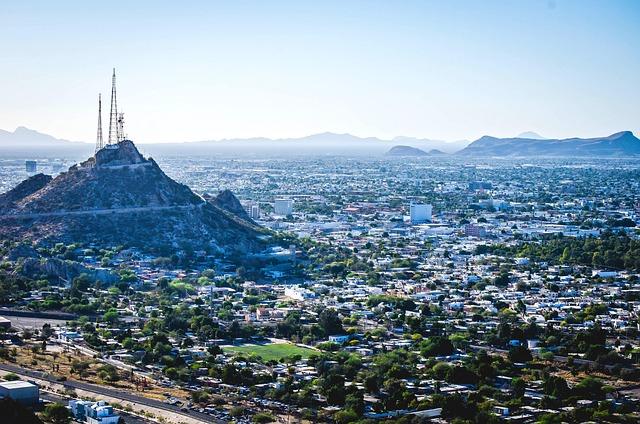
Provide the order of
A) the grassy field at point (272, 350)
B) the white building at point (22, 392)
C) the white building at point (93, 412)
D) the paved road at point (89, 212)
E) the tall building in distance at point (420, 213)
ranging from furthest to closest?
the tall building in distance at point (420, 213), the paved road at point (89, 212), the grassy field at point (272, 350), the white building at point (22, 392), the white building at point (93, 412)

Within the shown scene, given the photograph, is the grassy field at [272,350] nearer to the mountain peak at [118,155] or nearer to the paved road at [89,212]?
the paved road at [89,212]

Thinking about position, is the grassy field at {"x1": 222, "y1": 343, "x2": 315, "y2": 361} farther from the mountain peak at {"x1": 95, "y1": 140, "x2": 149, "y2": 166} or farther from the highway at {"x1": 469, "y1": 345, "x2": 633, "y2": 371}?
the mountain peak at {"x1": 95, "y1": 140, "x2": 149, "y2": 166}

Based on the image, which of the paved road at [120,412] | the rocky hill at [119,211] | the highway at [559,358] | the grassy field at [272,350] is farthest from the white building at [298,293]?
the paved road at [120,412]

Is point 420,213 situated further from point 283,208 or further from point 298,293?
point 298,293

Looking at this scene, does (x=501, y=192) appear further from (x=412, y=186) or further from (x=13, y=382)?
(x=13, y=382)

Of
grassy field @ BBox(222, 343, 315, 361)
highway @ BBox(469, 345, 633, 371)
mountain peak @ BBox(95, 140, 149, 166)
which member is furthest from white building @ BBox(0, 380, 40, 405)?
mountain peak @ BBox(95, 140, 149, 166)

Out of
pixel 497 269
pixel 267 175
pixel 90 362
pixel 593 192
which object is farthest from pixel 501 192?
pixel 90 362
